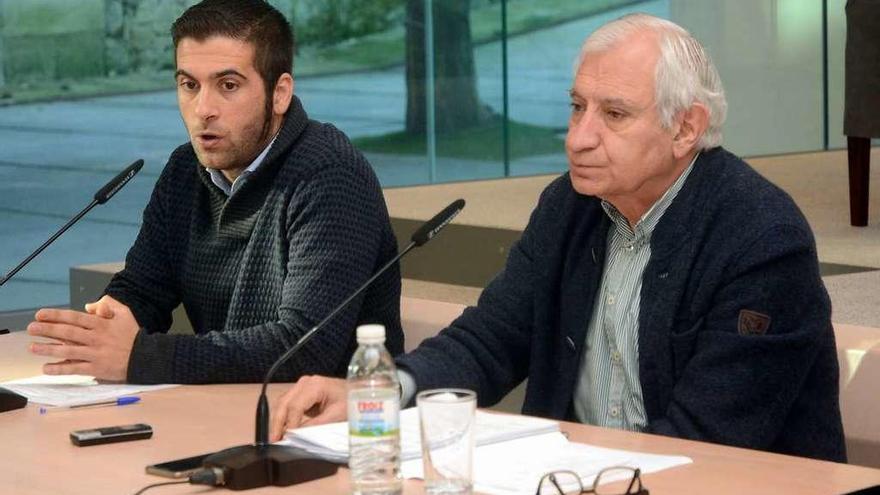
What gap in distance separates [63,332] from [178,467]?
0.68 m

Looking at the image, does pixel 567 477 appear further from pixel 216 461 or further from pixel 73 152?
pixel 73 152

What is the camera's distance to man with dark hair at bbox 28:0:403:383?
112 inches

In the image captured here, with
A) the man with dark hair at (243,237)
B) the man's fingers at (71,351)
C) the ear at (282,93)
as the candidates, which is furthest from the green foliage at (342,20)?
the man's fingers at (71,351)

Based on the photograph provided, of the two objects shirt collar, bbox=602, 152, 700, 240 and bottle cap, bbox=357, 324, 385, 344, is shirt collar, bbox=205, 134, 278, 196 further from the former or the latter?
bottle cap, bbox=357, 324, 385, 344

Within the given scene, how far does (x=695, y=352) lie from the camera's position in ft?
8.50

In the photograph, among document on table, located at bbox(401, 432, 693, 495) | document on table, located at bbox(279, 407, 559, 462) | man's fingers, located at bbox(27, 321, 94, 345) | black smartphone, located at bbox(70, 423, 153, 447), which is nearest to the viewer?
document on table, located at bbox(401, 432, 693, 495)

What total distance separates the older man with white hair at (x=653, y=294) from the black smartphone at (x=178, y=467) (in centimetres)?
21

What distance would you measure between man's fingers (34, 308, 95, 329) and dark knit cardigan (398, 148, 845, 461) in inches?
21.5

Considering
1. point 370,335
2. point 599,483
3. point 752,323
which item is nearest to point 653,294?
point 752,323

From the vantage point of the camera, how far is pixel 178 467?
2193 mm

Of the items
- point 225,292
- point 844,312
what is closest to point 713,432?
point 225,292

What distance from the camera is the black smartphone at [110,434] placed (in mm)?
2385

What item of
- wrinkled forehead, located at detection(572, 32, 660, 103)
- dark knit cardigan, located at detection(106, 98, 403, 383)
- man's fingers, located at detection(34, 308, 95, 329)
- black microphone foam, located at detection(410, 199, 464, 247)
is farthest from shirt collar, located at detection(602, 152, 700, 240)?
man's fingers, located at detection(34, 308, 95, 329)

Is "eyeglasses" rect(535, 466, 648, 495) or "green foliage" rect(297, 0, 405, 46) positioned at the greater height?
"green foliage" rect(297, 0, 405, 46)
